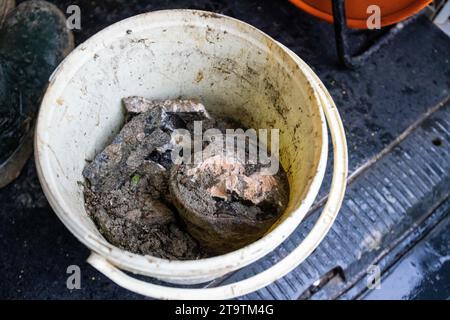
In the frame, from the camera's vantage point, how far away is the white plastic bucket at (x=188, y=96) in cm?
88

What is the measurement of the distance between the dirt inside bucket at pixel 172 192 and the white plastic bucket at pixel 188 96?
46 mm

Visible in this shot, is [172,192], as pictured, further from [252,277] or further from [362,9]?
[362,9]

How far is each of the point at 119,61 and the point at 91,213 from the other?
1.07 feet

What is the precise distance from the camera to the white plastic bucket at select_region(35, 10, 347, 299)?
0.88 metres

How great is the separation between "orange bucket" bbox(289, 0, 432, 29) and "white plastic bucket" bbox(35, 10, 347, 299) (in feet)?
1.37

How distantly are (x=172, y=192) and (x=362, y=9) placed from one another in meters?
0.76

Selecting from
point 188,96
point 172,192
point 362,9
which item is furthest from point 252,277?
point 362,9

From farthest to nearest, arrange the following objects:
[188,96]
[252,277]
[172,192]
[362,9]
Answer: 1. [362,9]
2. [188,96]
3. [172,192]
4. [252,277]

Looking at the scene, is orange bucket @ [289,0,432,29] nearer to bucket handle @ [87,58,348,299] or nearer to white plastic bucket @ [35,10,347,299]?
white plastic bucket @ [35,10,347,299]

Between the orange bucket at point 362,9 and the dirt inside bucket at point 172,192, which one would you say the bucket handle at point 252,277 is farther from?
the orange bucket at point 362,9

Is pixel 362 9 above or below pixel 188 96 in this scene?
above

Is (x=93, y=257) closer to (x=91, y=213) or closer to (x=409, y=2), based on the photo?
(x=91, y=213)

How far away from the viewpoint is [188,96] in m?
1.23

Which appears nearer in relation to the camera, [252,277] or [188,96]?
[252,277]
